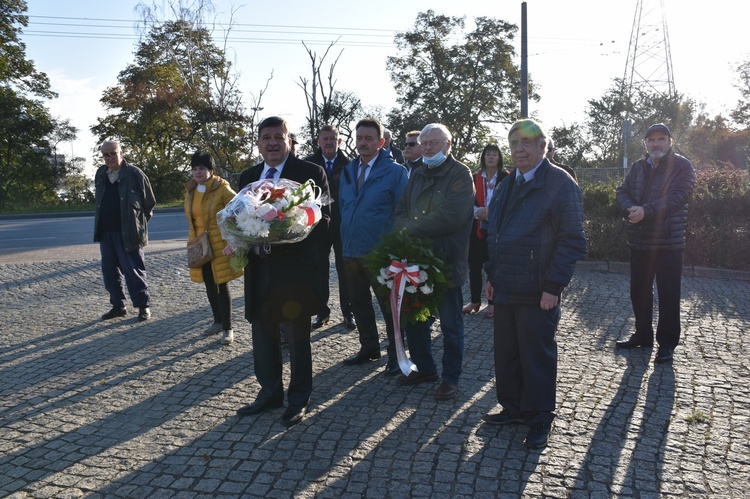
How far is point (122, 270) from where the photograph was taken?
7.89 metres

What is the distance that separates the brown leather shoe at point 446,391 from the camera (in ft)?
16.1

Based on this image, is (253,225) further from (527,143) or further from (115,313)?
(115,313)

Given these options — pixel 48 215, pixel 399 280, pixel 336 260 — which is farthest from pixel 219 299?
pixel 48 215

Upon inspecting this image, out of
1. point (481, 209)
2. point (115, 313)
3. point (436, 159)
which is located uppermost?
point (436, 159)

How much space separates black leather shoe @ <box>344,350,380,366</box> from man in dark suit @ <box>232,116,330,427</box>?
1145 mm

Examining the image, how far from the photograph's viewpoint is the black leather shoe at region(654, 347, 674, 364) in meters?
5.62

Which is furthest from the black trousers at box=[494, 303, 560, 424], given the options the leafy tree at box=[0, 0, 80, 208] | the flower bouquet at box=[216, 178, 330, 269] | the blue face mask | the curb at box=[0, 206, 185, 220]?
the leafy tree at box=[0, 0, 80, 208]

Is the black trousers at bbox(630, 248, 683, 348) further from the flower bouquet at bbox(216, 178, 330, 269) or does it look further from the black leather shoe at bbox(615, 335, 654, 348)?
the flower bouquet at bbox(216, 178, 330, 269)

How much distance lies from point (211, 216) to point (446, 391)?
10.7 feet

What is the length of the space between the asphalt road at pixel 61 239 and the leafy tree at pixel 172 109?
8630 millimetres

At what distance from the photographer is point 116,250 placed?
7891mm

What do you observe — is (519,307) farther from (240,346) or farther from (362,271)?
(240,346)

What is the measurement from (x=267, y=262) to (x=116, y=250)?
4.16 m

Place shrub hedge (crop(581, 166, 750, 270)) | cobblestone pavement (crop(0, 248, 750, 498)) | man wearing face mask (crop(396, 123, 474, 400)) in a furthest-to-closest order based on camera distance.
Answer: shrub hedge (crop(581, 166, 750, 270)), man wearing face mask (crop(396, 123, 474, 400)), cobblestone pavement (crop(0, 248, 750, 498))
